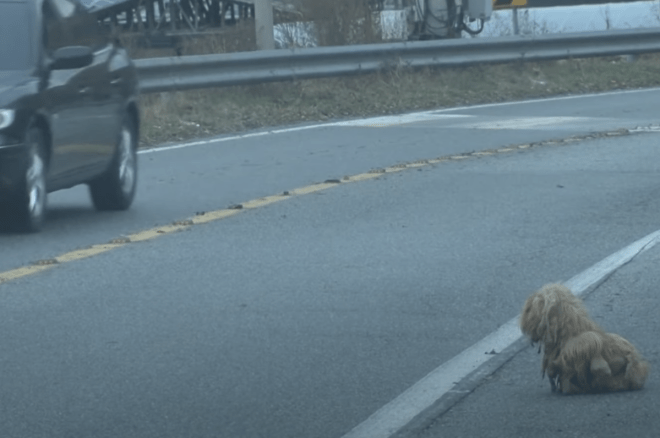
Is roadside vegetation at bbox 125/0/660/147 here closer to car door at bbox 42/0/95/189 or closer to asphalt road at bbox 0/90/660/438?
asphalt road at bbox 0/90/660/438

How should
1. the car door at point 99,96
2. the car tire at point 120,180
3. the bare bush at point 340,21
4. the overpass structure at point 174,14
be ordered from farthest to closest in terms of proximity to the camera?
the overpass structure at point 174,14, the bare bush at point 340,21, the car tire at point 120,180, the car door at point 99,96

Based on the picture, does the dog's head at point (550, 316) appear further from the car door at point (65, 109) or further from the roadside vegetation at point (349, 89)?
the roadside vegetation at point (349, 89)

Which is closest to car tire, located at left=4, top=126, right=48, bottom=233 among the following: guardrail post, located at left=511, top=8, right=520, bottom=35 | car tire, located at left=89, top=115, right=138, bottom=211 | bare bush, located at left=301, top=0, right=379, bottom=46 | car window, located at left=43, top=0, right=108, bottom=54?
car window, located at left=43, top=0, right=108, bottom=54

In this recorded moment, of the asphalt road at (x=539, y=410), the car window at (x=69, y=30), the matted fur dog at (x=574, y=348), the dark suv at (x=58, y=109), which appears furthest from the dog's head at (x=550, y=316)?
the car window at (x=69, y=30)

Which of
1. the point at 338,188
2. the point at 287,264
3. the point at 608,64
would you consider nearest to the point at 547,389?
the point at 287,264

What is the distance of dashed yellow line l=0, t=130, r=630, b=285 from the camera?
8805 mm

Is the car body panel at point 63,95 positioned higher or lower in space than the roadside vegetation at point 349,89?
higher

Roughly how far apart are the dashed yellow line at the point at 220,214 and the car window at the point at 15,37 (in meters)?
1.34

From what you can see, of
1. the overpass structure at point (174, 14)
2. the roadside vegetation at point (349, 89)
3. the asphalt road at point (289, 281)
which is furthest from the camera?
the overpass structure at point (174, 14)

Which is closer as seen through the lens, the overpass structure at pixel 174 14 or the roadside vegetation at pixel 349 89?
the roadside vegetation at pixel 349 89

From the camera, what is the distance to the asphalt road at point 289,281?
19.2 ft

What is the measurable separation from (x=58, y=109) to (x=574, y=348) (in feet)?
18.2

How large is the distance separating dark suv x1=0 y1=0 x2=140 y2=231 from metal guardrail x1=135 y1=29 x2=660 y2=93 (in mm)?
6308

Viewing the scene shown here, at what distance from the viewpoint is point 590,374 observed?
18.7 ft
